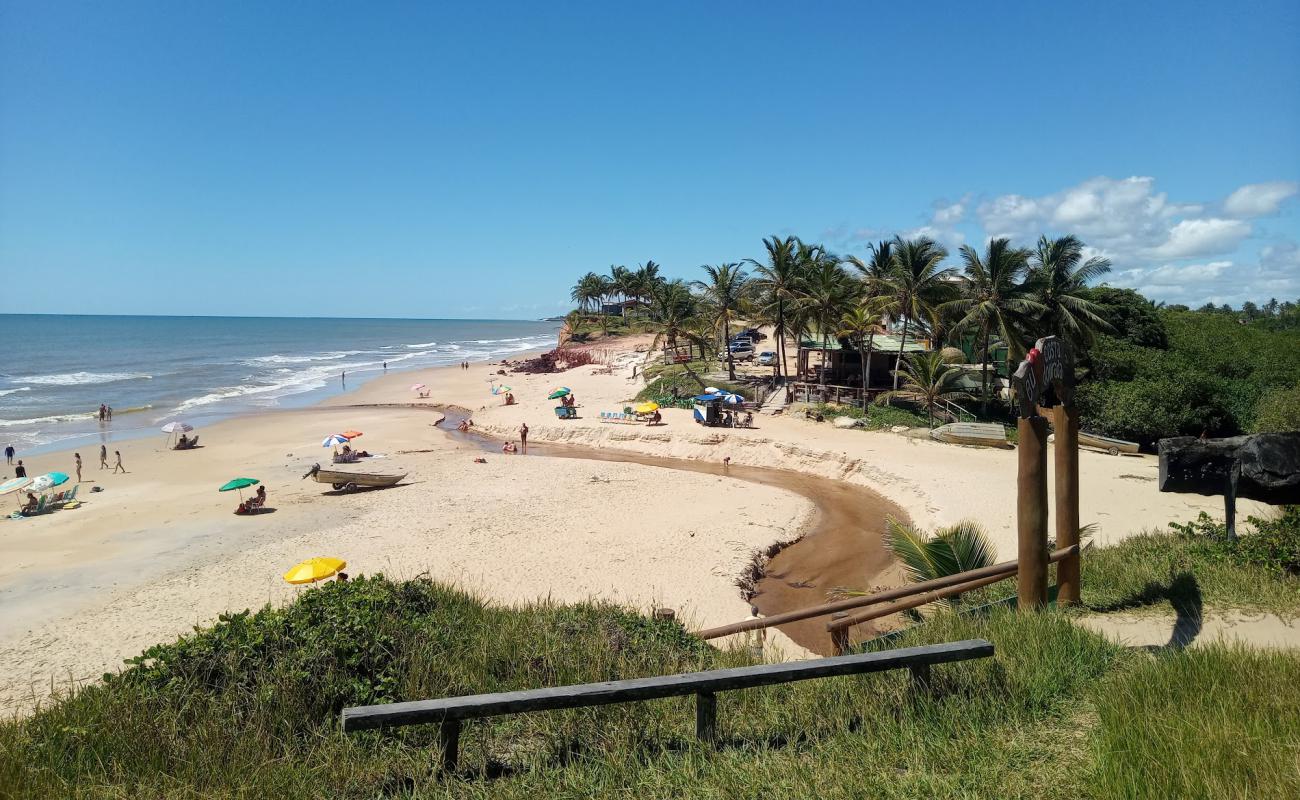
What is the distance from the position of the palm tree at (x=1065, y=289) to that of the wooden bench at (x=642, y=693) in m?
27.0

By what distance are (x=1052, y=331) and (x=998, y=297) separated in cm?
319

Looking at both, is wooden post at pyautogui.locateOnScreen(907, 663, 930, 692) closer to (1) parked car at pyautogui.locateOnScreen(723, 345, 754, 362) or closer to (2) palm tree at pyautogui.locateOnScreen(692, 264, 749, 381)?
(2) palm tree at pyautogui.locateOnScreen(692, 264, 749, 381)

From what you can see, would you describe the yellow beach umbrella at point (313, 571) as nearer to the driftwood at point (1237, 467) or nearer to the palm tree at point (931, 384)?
the driftwood at point (1237, 467)

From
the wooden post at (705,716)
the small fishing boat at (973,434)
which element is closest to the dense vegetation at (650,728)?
the wooden post at (705,716)

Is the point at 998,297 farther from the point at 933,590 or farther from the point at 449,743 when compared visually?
the point at 449,743

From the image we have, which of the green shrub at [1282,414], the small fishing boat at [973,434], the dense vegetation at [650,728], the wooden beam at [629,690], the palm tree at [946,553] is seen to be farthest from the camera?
the small fishing boat at [973,434]

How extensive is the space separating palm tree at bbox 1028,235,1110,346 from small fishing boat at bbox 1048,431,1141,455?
5.50m

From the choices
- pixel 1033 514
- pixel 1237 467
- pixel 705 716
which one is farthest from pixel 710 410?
pixel 705 716

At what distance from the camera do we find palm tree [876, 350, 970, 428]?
1036 inches

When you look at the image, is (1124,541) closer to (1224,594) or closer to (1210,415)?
(1224,594)

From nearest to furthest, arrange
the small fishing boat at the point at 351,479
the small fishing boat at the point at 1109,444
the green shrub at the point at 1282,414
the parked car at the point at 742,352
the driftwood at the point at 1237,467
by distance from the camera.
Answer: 1. the driftwood at the point at 1237,467
2. the green shrub at the point at 1282,414
3. the small fishing boat at the point at 351,479
4. the small fishing boat at the point at 1109,444
5. the parked car at the point at 742,352

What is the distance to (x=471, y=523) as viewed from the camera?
17.5 metres

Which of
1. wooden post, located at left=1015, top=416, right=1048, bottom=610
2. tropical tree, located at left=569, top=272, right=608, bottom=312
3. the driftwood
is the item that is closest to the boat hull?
wooden post, located at left=1015, top=416, right=1048, bottom=610

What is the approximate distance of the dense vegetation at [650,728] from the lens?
11.4 ft
